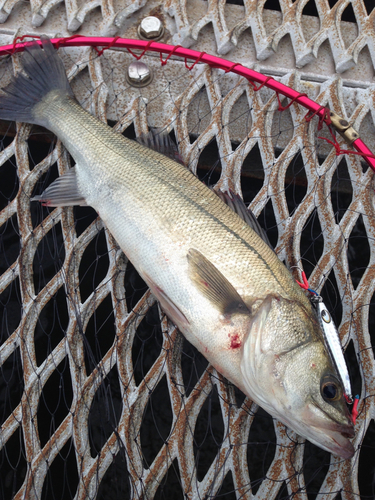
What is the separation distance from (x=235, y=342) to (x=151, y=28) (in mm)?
3423

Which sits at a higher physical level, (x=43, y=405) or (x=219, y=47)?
(x=219, y=47)

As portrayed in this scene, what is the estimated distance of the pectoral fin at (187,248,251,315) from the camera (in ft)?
7.89

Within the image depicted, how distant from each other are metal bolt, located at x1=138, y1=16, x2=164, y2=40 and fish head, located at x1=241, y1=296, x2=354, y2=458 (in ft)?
10.5

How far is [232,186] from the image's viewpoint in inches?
132

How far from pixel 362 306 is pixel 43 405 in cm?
291

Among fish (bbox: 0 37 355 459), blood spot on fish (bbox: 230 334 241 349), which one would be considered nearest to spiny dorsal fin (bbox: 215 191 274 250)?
fish (bbox: 0 37 355 459)

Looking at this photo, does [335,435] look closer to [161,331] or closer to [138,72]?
[161,331]

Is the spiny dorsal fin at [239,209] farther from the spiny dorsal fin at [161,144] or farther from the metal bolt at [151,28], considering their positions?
the metal bolt at [151,28]

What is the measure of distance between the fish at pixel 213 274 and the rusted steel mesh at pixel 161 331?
420 millimetres

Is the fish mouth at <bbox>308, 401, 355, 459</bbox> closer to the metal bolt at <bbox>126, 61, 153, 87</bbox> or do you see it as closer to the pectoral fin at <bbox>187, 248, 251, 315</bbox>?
the pectoral fin at <bbox>187, 248, 251, 315</bbox>

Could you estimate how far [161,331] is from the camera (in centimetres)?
371

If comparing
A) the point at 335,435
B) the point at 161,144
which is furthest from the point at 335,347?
the point at 161,144

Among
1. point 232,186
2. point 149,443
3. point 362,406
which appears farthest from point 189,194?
point 149,443

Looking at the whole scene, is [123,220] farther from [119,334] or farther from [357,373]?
[357,373]
